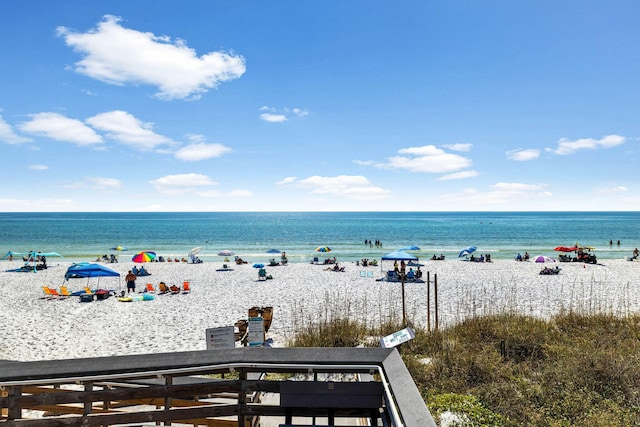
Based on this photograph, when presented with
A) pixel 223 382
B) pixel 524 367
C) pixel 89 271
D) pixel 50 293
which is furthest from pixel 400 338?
pixel 50 293

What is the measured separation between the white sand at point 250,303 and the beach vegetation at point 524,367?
141 cm

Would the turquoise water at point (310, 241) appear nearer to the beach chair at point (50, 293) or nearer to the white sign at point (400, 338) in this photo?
the beach chair at point (50, 293)

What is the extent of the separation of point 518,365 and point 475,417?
2519 mm

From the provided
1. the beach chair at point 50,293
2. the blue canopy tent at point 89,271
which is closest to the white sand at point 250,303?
the beach chair at point 50,293

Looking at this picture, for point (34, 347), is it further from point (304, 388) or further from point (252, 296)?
point (304, 388)

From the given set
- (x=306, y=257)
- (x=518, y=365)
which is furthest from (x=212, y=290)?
(x=306, y=257)

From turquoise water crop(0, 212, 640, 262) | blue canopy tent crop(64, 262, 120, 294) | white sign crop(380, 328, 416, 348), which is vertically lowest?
turquoise water crop(0, 212, 640, 262)

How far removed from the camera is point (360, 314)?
580 inches

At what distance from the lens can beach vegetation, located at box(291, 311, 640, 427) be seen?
212 inches

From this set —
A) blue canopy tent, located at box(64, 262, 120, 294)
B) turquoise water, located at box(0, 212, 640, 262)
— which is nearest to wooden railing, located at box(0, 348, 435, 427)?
blue canopy tent, located at box(64, 262, 120, 294)

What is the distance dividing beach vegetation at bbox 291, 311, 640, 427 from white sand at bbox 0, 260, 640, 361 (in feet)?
4.62

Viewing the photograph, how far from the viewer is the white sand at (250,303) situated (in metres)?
12.1

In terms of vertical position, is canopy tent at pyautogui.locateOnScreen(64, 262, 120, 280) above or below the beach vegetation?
above

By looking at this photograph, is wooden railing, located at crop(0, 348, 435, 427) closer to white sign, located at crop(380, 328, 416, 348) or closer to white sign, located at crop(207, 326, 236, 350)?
white sign, located at crop(380, 328, 416, 348)
